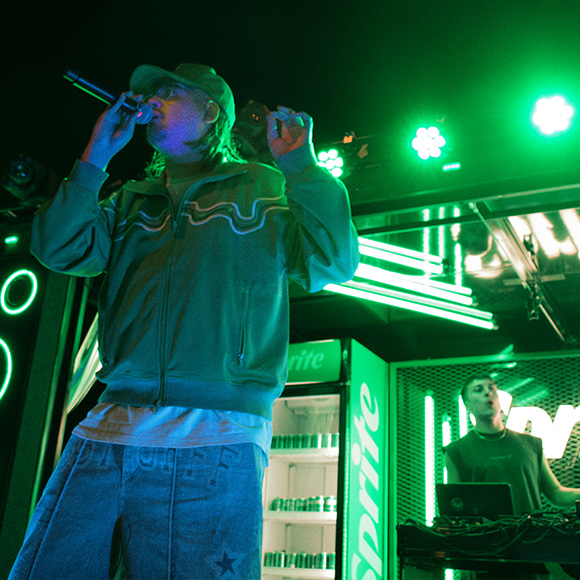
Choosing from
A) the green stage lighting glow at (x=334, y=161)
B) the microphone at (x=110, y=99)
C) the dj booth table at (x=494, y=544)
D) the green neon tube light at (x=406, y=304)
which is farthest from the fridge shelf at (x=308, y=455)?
the microphone at (x=110, y=99)

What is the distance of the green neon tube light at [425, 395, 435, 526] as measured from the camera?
4945mm

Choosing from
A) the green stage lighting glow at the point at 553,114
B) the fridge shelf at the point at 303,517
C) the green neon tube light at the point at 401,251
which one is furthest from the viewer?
the fridge shelf at the point at 303,517

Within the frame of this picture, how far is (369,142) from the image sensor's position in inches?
128

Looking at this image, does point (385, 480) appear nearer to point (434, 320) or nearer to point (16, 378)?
point (434, 320)

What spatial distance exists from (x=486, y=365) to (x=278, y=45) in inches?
118

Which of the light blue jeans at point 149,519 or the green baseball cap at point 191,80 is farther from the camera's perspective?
the green baseball cap at point 191,80

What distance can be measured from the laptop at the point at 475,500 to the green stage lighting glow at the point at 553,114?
5.62ft

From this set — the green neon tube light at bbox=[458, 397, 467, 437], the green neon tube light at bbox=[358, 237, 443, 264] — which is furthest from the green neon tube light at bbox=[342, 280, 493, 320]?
the green neon tube light at bbox=[458, 397, 467, 437]

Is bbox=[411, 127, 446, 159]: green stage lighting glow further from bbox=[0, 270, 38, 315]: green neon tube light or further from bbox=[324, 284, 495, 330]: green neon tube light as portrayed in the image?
bbox=[0, 270, 38, 315]: green neon tube light

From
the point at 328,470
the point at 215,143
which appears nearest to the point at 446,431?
the point at 328,470

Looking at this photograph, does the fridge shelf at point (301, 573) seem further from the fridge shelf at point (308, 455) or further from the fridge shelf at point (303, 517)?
the fridge shelf at point (308, 455)

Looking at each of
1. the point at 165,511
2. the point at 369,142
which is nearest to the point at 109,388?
the point at 165,511

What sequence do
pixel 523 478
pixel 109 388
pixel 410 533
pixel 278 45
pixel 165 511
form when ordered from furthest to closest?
1. pixel 523 478
2. pixel 278 45
3. pixel 410 533
4. pixel 109 388
5. pixel 165 511

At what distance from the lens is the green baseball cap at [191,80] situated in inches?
59.0
